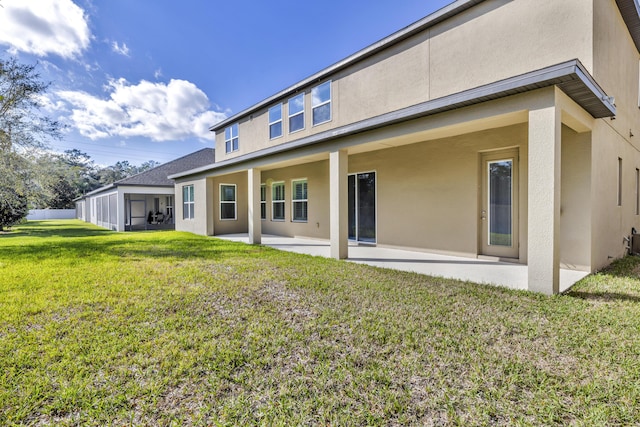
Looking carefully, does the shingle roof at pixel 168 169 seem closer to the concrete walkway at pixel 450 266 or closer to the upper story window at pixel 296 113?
the upper story window at pixel 296 113

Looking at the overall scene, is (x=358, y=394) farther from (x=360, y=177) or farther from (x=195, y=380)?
(x=360, y=177)

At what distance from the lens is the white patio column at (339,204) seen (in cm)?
811

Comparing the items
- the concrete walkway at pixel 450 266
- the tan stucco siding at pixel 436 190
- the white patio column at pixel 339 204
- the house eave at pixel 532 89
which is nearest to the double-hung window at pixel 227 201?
the concrete walkway at pixel 450 266

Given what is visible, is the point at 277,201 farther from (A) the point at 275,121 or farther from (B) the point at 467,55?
(B) the point at 467,55

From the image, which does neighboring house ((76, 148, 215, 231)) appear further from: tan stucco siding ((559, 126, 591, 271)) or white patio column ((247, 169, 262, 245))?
tan stucco siding ((559, 126, 591, 271))

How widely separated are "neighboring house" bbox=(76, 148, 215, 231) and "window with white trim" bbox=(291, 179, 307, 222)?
1043cm

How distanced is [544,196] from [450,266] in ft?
9.15

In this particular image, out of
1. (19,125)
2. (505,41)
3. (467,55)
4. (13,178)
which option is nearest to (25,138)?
(19,125)

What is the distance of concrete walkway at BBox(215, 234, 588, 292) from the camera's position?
5753 mm

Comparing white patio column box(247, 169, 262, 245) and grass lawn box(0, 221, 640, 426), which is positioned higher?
white patio column box(247, 169, 262, 245)

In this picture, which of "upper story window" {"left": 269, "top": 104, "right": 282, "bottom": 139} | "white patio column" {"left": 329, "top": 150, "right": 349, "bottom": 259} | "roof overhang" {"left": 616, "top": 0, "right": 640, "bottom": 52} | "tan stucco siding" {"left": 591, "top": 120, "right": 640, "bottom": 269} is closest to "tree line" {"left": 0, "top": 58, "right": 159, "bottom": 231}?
"upper story window" {"left": 269, "top": 104, "right": 282, "bottom": 139}

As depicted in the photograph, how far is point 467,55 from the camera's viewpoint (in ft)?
23.3

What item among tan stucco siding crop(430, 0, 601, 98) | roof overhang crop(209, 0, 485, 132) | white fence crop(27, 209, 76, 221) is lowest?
white fence crop(27, 209, 76, 221)

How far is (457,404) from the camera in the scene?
2326 mm
